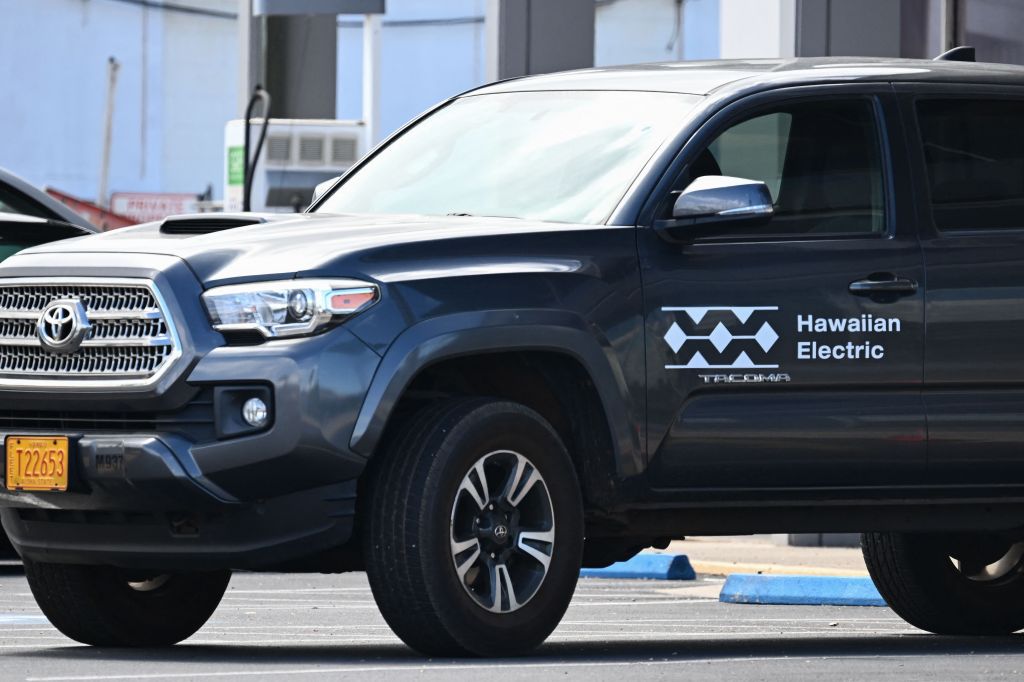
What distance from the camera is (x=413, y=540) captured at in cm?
669

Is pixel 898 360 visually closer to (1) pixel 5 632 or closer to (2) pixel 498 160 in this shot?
(2) pixel 498 160

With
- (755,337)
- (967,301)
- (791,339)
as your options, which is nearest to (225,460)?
(755,337)

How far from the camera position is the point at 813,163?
7.65 meters

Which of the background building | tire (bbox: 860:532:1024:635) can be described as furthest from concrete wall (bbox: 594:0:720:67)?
tire (bbox: 860:532:1024:635)

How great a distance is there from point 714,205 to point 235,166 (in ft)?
80.6

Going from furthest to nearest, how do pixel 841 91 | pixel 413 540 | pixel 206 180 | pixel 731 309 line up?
pixel 206 180 → pixel 841 91 → pixel 731 309 → pixel 413 540

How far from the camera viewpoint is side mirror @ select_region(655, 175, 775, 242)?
717 centimetres

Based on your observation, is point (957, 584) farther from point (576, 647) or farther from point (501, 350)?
point (501, 350)

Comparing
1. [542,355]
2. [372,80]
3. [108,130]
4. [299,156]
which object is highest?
[372,80]

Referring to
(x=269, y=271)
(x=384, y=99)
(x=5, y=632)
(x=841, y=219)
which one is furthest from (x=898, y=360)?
(x=384, y=99)

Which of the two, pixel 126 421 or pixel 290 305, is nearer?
pixel 290 305

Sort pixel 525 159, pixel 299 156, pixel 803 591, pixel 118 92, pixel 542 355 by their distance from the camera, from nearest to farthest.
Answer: pixel 542 355
pixel 525 159
pixel 803 591
pixel 299 156
pixel 118 92

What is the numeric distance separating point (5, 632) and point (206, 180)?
156 ft

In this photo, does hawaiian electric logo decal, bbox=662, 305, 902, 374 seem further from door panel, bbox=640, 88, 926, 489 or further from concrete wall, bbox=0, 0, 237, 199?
concrete wall, bbox=0, 0, 237, 199
